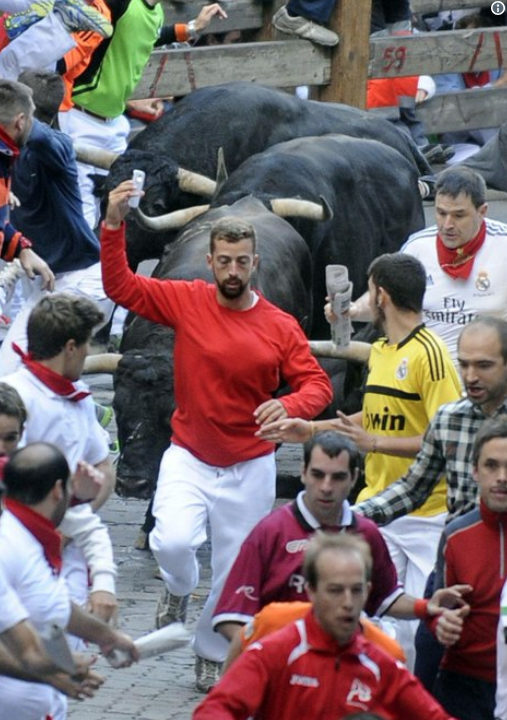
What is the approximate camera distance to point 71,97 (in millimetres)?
14031

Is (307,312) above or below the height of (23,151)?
below

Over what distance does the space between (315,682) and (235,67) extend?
10.8 metres

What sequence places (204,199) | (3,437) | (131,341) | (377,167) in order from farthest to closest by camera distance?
(377,167) < (204,199) < (131,341) < (3,437)

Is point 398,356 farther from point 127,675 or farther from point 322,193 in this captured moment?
point 322,193

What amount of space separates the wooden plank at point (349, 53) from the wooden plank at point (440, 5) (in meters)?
3.14

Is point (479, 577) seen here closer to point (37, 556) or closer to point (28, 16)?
point (37, 556)

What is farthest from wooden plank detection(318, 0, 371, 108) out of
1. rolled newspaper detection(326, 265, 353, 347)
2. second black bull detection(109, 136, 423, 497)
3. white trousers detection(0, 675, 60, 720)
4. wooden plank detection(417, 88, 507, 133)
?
white trousers detection(0, 675, 60, 720)

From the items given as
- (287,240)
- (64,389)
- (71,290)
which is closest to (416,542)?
(64,389)

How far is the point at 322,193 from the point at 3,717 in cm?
745

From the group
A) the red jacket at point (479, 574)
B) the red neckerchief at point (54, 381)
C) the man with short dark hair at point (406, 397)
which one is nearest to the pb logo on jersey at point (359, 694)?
the red jacket at point (479, 574)

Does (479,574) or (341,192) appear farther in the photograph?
(341,192)

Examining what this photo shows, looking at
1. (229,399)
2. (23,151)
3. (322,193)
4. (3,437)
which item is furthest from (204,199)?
(3,437)

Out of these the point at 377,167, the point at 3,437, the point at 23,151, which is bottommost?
the point at 377,167

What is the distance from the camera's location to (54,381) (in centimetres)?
757
